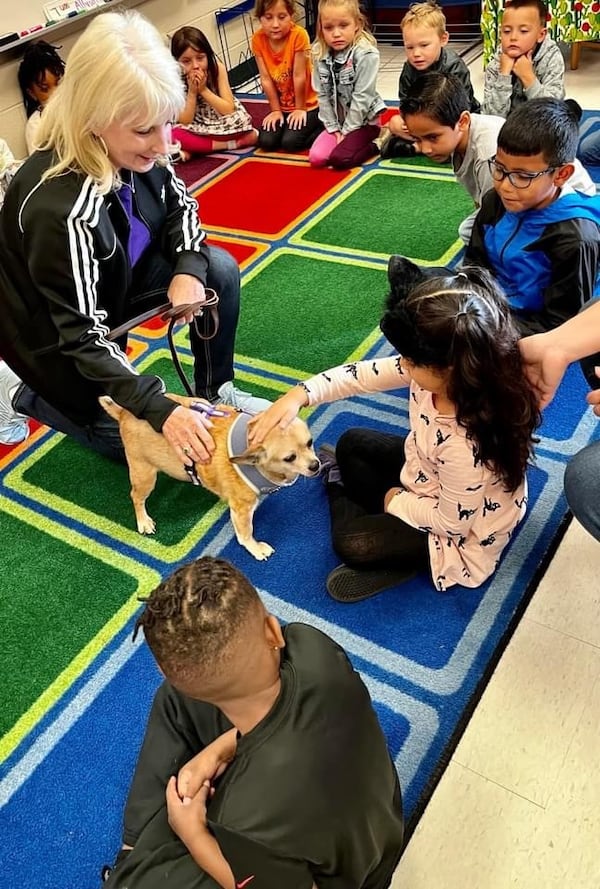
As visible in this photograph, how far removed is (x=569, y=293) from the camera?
1.93m

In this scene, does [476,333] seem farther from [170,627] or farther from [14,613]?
[14,613]

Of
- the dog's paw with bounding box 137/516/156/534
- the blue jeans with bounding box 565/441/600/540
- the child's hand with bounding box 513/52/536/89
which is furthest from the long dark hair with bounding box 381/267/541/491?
the child's hand with bounding box 513/52/536/89

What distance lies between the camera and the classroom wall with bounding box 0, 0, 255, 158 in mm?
3867

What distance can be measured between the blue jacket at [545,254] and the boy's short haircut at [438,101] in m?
0.32

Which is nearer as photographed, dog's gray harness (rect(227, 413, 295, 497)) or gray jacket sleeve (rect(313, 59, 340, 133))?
dog's gray harness (rect(227, 413, 295, 497))

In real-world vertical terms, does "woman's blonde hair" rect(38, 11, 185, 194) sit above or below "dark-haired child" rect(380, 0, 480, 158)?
above

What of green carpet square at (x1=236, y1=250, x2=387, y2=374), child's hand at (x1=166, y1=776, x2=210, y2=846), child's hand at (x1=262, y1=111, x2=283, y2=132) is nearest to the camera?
child's hand at (x1=166, y1=776, x2=210, y2=846)

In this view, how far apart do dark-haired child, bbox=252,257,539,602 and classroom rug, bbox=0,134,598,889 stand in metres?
0.09

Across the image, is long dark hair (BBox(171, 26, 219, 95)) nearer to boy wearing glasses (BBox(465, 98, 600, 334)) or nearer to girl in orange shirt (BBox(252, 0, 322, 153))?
girl in orange shirt (BBox(252, 0, 322, 153))

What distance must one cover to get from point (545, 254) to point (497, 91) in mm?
1628

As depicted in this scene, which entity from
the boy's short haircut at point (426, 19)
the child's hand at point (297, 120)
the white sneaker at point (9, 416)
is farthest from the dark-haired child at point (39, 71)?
the white sneaker at point (9, 416)

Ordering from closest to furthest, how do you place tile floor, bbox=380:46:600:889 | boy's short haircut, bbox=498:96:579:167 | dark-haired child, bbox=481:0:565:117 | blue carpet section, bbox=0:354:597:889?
tile floor, bbox=380:46:600:889 < blue carpet section, bbox=0:354:597:889 < boy's short haircut, bbox=498:96:579:167 < dark-haired child, bbox=481:0:565:117

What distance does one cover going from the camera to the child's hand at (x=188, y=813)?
0.94 metres

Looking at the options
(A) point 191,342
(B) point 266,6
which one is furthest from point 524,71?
(A) point 191,342
